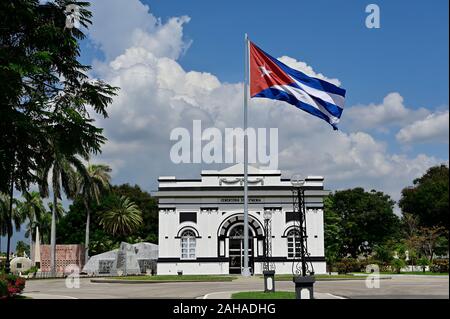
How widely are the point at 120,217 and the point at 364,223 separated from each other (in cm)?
2942

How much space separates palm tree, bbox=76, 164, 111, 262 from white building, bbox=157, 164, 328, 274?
46.9 ft

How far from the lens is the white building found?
45062 mm

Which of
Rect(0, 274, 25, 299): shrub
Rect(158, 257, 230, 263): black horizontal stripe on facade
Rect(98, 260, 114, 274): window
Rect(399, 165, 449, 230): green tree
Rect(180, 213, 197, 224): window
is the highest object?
Rect(399, 165, 449, 230): green tree

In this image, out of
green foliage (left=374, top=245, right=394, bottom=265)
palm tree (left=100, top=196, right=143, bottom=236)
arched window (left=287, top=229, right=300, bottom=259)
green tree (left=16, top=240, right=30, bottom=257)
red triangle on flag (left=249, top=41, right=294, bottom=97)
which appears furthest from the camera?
green tree (left=16, top=240, right=30, bottom=257)

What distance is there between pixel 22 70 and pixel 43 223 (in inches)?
3007

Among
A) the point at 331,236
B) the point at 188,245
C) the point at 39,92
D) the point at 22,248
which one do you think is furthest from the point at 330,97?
the point at 22,248

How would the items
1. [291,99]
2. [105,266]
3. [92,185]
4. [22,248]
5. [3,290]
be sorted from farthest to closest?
[22,248] < [92,185] < [105,266] < [291,99] < [3,290]

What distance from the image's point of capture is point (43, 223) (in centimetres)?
8806

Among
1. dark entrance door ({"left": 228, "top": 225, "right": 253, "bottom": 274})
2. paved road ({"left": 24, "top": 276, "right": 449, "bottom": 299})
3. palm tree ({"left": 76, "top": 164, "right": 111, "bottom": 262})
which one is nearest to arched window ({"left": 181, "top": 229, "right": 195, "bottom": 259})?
dark entrance door ({"left": 228, "top": 225, "right": 253, "bottom": 274})

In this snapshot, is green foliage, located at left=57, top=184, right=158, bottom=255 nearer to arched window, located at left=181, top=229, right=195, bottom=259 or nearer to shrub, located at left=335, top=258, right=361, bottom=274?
arched window, located at left=181, top=229, right=195, bottom=259

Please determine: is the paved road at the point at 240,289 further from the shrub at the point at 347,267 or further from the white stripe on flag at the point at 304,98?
the shrub at the point at 347,267

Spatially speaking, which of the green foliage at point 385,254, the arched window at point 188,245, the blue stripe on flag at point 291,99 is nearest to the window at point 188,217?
the arched window at point 188,245

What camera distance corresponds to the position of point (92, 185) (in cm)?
5966

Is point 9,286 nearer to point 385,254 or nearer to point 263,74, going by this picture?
point 263,74
